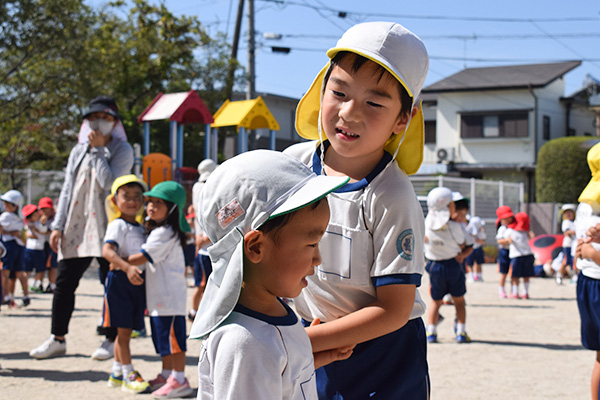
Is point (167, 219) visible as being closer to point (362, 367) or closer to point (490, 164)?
point (362, 367)

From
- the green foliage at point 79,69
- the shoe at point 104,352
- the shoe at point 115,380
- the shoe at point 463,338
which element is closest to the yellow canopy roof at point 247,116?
the green foliage at point 79,69

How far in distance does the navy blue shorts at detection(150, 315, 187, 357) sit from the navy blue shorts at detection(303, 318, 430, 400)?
293cm

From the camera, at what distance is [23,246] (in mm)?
9391

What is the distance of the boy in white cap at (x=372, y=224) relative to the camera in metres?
1.96

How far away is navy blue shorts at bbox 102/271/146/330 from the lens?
5039 mm

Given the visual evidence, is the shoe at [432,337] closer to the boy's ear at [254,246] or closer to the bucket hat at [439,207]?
the bucket hat at [439,207]

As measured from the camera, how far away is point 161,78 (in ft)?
70.3

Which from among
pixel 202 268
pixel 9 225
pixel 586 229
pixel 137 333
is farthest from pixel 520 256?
pixel 9 225

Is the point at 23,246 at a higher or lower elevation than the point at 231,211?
lower

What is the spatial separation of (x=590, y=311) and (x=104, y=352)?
405cm

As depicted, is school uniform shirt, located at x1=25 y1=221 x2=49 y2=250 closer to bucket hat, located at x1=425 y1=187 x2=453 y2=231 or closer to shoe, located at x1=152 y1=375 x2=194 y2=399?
bucket hat, located at x1=425 y1=187 x2=453 y2=231

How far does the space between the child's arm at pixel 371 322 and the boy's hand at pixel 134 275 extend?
3269mm

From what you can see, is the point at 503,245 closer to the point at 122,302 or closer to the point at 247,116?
the point at 247,116

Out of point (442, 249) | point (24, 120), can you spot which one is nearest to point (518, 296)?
point (442, 249)
